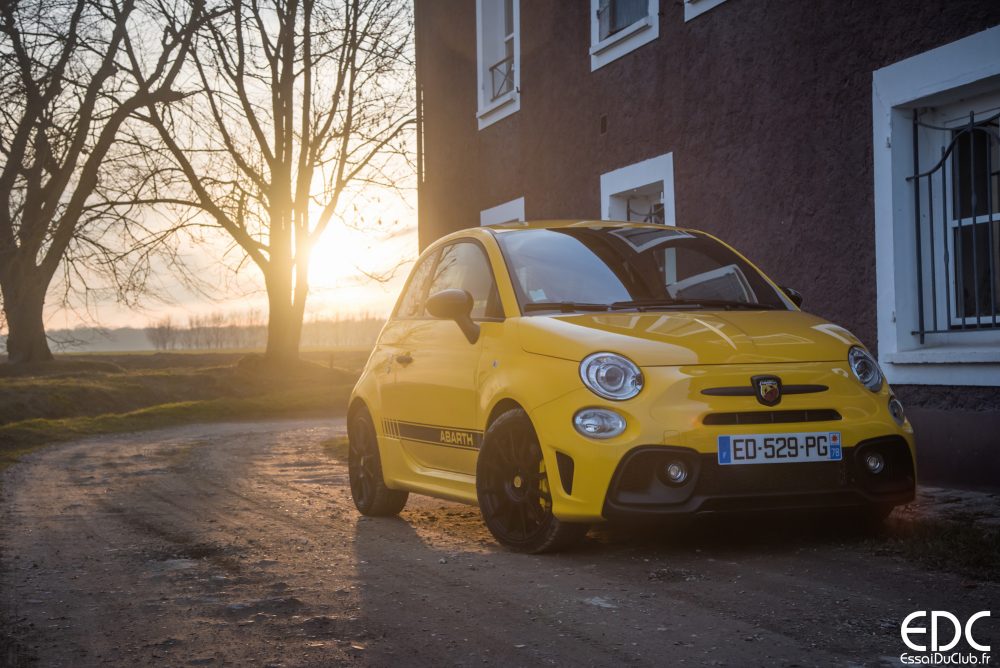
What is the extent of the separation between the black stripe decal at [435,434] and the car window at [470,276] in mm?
668

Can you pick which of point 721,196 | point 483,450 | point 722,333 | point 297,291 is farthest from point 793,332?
point 297,291

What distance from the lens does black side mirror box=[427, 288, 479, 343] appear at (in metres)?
6.69

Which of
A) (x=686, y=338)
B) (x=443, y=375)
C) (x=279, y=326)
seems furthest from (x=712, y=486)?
(x=279, y=326)

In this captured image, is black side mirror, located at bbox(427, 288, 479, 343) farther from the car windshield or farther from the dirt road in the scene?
the dirt road

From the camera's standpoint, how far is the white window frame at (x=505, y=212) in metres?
15.9

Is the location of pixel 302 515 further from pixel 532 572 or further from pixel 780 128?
pixel 780 128

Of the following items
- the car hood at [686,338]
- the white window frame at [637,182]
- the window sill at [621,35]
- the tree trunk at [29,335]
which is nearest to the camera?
the car hood at [686,338]

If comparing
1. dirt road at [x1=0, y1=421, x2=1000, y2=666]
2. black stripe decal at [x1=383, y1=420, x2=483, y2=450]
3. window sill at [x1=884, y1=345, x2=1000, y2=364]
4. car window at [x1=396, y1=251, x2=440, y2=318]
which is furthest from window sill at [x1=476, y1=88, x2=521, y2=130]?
black stripe decal at [x1=383, y1=420, x2=483, y2=450]

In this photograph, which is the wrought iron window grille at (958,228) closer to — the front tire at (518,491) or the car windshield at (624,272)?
the car windshield at (624,272)

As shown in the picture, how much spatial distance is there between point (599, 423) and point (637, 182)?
7641 millimetres

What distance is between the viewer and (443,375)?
700 cm

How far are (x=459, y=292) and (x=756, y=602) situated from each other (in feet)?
8.32

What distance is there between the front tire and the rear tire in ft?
5.11

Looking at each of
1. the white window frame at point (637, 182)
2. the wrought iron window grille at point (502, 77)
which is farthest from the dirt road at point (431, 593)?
the wrought iron window grille at point (502, 77)
